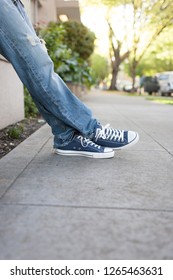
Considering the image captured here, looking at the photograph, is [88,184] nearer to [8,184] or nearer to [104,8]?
[8,184]

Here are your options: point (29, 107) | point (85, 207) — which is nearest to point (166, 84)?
point (29, 107)

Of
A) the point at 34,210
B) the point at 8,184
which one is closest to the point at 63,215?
the point at 34,210

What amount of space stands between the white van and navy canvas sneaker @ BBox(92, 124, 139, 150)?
22190mm

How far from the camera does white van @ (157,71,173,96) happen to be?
2419cm

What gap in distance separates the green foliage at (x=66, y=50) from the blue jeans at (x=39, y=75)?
434 centimetres

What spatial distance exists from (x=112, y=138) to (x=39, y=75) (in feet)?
2.56

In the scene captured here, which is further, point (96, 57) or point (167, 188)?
point (96, 57)

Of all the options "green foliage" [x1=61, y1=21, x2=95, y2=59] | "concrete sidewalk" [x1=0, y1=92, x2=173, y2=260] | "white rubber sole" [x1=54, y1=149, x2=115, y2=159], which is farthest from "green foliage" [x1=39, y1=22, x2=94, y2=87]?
"concrete sidewalk" [x1=0, y1=92, x2=173, y2=260]

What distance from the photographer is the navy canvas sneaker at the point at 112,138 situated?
2.66 metres

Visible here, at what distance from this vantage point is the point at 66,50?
25.4ft

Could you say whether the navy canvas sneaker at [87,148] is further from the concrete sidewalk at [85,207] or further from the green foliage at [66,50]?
the green foliage at [66,50]

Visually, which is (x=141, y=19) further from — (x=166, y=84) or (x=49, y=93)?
(x=49, y=93)

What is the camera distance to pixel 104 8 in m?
23.3
